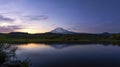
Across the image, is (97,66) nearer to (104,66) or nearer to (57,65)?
(104,66)

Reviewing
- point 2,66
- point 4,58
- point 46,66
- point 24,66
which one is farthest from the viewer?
point 46,66

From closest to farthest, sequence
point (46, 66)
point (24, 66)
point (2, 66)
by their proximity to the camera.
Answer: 1. point (2, 66)
2. point (24, 66)
3. point (46, 66)

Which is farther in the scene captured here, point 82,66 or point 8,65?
point 82,66

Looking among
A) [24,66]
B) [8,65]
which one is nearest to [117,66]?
[24,66]

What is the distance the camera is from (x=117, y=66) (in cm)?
2331

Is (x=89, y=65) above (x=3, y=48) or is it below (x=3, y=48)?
below

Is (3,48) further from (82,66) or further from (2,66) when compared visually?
(82,66)

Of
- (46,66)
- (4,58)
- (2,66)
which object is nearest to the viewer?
(2,66)

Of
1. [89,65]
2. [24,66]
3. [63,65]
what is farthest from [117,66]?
[24,66]

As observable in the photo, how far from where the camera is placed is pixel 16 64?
643 inches

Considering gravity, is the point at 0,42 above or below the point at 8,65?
above

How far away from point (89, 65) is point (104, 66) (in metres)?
1.72

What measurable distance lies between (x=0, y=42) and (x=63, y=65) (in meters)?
7.58

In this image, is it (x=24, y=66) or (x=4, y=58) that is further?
(x=4, y=58)
